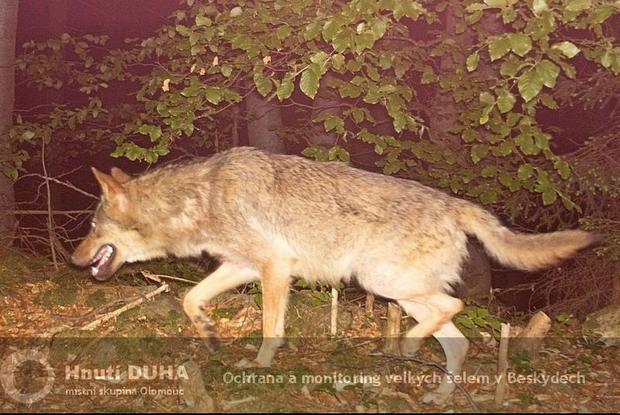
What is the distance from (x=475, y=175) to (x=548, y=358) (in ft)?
6.52

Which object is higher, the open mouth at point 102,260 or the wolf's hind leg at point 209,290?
the open mouth at point 102,260

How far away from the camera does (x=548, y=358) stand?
5.72 metres

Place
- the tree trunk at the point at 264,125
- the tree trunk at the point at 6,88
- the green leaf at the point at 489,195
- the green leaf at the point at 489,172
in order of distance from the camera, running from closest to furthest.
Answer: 1. the green leaf at the point at 489,172
2. the green leaf at the point at 489,195
3. the tree trunk at the point at 6,88
4. the tree trunk at the point at 264,125

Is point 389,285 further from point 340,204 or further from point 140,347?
point 140,347

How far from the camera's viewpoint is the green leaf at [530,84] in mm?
3982

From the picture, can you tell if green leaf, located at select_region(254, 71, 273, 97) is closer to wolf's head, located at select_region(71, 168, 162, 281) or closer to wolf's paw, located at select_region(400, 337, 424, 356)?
wolf's head, located at select_region(71, 168, 162, 281)

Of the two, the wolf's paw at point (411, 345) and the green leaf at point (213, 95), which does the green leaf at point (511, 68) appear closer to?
the wolf's paw at point (411, 345)

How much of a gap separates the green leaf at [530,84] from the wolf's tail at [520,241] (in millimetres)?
1247

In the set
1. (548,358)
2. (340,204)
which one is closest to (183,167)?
(340,204)

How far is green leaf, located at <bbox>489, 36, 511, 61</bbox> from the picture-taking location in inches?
156

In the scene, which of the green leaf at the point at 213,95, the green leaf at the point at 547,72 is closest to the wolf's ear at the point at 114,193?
the green leaf at the point at 213,95

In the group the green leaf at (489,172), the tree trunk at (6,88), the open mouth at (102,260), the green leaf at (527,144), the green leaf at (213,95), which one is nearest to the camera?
the green leaf at (527,144)

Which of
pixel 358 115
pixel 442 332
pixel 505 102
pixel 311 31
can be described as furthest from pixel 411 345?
pixel 311 31

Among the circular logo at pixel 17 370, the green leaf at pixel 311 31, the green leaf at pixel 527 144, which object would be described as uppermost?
the green leaf at pixel 311 31
